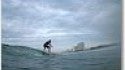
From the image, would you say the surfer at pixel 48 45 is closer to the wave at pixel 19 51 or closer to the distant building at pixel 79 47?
the wave at pixel 19 51

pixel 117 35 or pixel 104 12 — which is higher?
pixel 104 12

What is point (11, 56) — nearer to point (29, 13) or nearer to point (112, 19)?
point (29, 13)

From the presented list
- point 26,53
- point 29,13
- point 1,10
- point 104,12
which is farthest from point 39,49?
point 104,12

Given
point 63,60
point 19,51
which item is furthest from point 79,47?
point 19,51

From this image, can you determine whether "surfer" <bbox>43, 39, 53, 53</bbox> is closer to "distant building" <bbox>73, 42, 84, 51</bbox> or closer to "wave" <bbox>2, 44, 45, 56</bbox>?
"wave" <bbox>2, 44, 45, 56</bbox>

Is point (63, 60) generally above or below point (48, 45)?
below

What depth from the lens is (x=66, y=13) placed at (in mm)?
2516

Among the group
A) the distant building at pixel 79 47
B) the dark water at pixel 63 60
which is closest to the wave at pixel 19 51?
the dark water at pixel 63 60

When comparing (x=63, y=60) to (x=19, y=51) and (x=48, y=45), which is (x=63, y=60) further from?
(x=19, y=51)

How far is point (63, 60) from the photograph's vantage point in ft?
8.23

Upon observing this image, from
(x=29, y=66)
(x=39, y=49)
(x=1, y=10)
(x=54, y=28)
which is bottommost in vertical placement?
(x=29, y=66)

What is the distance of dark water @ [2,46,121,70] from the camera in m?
2.49

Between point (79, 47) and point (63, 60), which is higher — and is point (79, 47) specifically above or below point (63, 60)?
above

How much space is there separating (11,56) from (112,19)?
0.99 meters
